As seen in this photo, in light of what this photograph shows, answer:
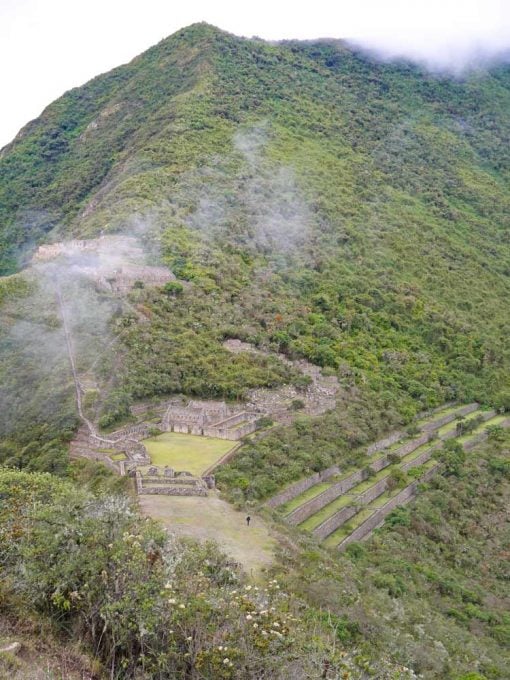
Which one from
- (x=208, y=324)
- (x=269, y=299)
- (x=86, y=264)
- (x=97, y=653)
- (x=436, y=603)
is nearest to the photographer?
(x=97, y=653)

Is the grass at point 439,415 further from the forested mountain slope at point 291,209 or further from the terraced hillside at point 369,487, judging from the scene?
the forested mountain slope at point 291,209

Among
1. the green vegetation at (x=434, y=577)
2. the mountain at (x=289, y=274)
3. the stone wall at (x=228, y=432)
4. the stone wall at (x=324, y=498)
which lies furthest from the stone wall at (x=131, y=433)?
the green vegetation at (x=434, y=577)

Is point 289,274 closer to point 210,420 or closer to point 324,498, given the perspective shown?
point 210,420

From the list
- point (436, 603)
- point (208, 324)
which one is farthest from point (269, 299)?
point (436, 603)

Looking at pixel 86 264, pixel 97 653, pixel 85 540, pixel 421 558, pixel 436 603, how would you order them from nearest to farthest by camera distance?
1. pixel 97 653
2. pixel 85 540
3. pixel 436 603
4. pixel 421 558
5. pixel 86 264

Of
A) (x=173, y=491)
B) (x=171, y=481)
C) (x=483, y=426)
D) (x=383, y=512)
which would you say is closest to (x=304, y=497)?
(x=383, y=512)

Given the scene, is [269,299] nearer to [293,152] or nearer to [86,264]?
[86,264]
